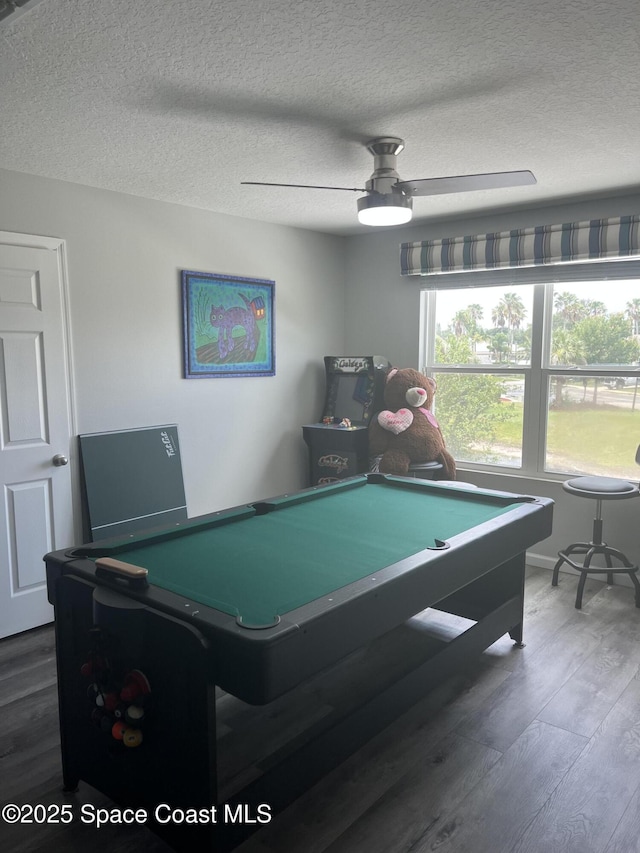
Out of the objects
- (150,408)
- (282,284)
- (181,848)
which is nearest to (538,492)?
(282,284)

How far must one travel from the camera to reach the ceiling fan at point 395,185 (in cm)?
260

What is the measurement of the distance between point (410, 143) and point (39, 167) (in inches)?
72.2

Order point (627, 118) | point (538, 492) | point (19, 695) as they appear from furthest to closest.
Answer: point (538, 492)
point (19, 695)
point (627, 118)

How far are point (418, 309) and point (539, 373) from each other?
1055 mm

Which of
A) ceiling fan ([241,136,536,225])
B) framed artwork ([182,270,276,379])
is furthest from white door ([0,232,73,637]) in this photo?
ceiling fan ([241,136,536,225])

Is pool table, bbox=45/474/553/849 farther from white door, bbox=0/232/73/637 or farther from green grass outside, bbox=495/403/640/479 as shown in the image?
green grass outside, bbox=495/403/640/479

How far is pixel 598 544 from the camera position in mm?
3818

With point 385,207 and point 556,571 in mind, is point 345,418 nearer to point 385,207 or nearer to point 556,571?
point 556,571

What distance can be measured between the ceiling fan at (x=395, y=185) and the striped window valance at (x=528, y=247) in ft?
4.71

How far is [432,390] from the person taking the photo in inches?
180

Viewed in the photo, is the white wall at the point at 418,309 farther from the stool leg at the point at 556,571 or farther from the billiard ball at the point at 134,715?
the billiard ball at the point at 134,715

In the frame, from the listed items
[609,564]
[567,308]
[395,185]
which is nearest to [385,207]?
[395,185]

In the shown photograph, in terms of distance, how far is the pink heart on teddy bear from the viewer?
4.36m

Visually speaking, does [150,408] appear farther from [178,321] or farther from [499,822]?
[499,822]
